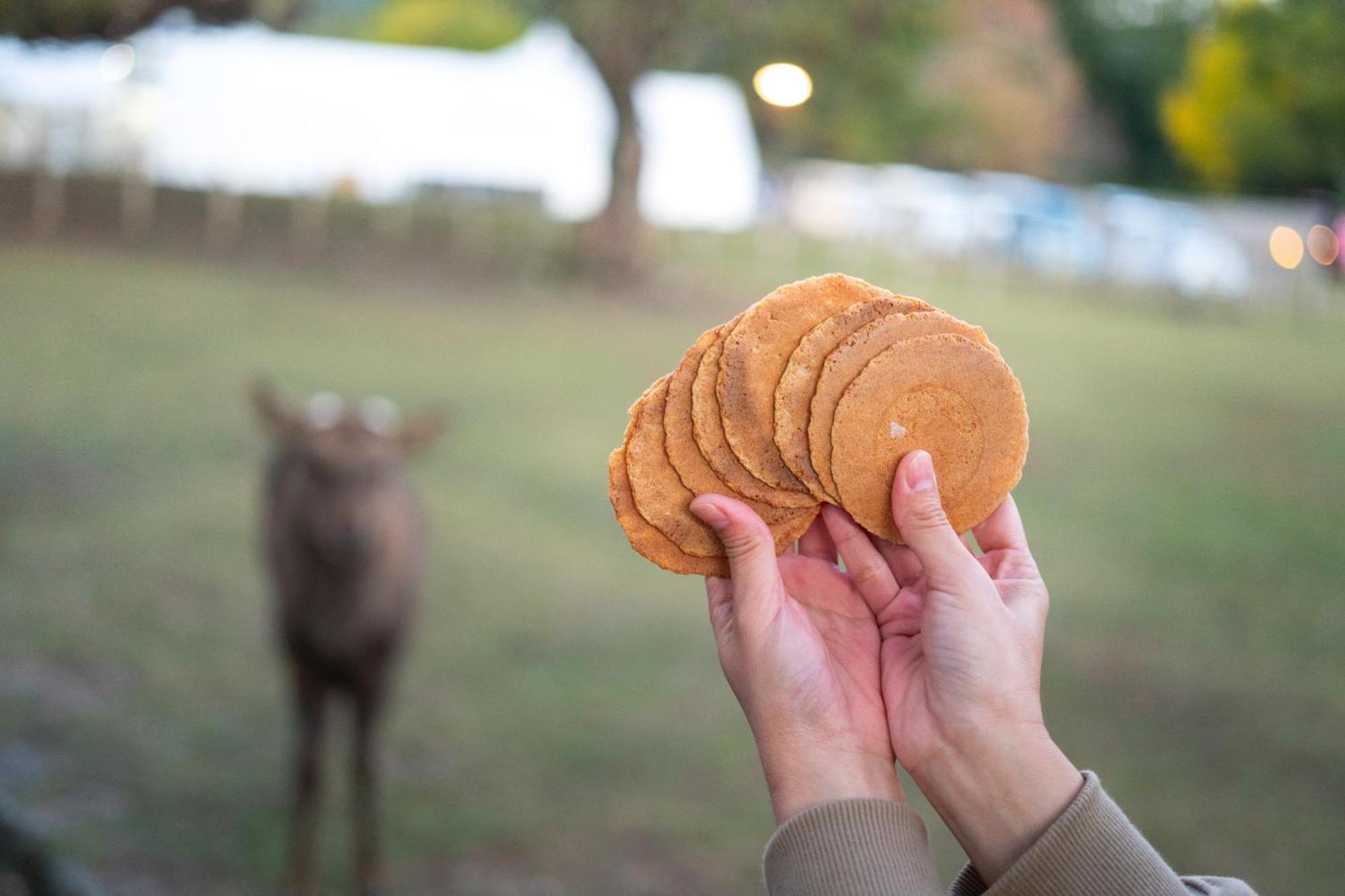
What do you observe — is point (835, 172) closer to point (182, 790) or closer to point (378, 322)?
point (378, 322)

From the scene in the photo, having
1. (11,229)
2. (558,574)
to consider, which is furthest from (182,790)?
(11,229)

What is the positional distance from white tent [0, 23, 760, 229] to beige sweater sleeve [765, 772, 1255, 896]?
65.5 ft

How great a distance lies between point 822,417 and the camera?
187cm

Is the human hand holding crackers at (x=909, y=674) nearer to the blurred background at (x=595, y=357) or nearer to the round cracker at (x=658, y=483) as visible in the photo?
the round cracker at (x=658, y=483)

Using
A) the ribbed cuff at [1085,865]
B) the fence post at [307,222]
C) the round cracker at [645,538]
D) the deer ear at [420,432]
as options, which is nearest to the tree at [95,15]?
the deer ear at [420,432]

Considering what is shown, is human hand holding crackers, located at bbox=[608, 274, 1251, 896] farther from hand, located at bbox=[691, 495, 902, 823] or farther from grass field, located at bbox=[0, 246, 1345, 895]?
grass field, located at bbox=[0, 246, 1345, 895]

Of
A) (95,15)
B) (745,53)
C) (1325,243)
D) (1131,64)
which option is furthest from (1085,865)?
(1131,64)

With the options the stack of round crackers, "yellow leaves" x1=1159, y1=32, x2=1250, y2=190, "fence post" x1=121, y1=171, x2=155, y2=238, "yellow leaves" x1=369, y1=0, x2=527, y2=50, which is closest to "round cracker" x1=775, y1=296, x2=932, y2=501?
the stack of round crackers

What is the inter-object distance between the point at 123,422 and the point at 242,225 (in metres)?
9.28

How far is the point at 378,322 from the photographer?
15.9m

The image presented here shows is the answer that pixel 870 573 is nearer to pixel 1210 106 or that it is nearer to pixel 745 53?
pixel 1210 106

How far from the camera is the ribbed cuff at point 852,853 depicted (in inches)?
63.6

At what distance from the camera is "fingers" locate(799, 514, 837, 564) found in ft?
7.04

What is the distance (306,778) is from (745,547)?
3.97 meters
